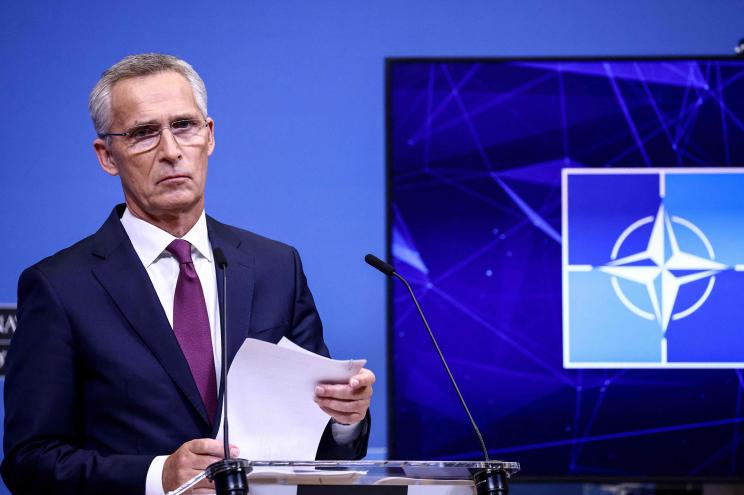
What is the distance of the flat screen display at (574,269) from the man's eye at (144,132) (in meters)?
1.19

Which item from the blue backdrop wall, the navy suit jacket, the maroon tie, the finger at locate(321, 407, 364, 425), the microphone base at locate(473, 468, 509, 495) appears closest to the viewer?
the microphone base at locate(473, 468, 509, 495)

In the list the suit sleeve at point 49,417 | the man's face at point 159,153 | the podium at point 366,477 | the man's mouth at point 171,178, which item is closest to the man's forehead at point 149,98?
the man's face at point 159,153

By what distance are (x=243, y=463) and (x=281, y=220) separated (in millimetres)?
1881

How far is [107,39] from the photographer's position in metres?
3.25

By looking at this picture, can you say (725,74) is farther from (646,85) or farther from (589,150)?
(589,150)

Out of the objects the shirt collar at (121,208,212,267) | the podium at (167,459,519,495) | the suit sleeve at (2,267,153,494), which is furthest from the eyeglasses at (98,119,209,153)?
the podium at (167,459,519,495)

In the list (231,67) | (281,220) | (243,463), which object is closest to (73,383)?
(243,463)

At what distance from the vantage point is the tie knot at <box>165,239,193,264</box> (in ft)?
6.54

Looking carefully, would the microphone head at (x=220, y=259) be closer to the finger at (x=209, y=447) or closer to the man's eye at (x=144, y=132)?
the finger at (x=209, y=447)

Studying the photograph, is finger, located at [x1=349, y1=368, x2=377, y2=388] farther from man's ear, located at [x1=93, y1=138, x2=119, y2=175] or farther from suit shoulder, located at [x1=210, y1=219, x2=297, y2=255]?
man's ear, located at [x1=93, y1=138, x2=119, y2=175]

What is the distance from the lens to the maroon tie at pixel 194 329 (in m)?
1.90

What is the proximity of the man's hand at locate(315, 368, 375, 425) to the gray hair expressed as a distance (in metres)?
0.74

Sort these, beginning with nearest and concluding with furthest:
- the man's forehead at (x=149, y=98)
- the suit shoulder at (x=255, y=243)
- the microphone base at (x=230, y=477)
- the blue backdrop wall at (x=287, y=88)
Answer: the microphone base at (x=230, y=477), the man's forehead at (x=149, y=98), the suit shoulder at (x=255, y=243), the blue backdrop wall at (x=287, y=88)

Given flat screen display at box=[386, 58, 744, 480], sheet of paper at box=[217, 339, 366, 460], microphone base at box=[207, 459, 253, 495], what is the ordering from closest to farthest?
microphone base at box=[207, 459, 253, 495] → sheet of paper at box=[217, 339, 366, 460] → flat screen display at box=[386, 58, 744, 480]
